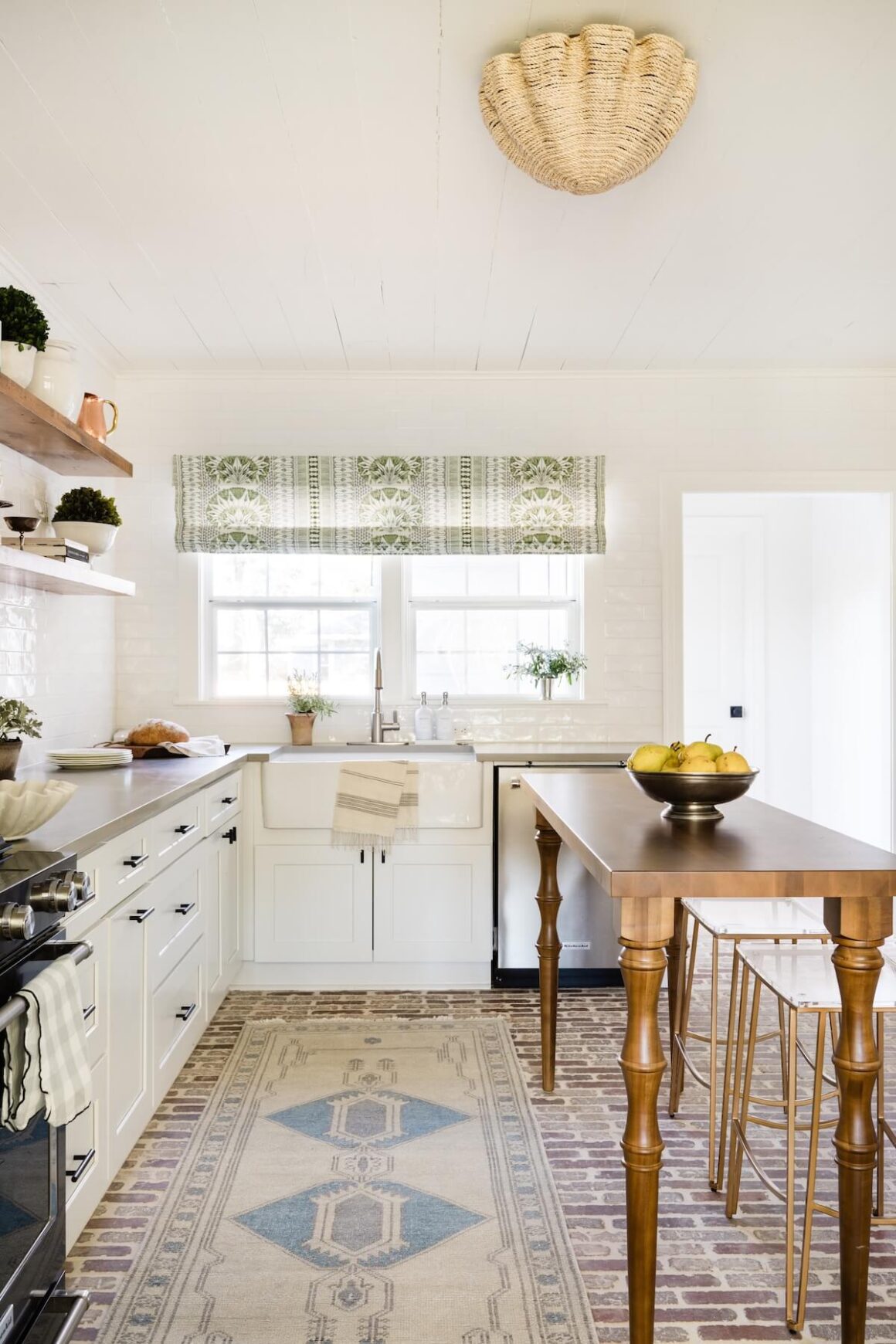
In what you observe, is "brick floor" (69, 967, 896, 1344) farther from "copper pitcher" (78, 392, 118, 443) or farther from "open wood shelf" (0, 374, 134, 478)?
"copper pitcher" (78, 392, 118, 443)

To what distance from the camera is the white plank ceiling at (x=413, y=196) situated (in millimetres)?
2148

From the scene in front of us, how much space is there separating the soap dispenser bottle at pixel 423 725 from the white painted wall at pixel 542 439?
24 centimetres

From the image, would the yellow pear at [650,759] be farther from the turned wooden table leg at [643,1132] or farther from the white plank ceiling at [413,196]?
the white plank ceiling at [413,196]

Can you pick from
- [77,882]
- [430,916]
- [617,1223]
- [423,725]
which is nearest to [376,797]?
[430,916]

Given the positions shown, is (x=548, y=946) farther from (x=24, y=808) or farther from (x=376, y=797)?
(x=24, y=808)

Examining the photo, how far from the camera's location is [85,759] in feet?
11.0

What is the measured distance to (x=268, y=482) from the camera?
452cm

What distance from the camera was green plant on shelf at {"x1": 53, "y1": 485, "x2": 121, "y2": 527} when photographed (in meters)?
3.52

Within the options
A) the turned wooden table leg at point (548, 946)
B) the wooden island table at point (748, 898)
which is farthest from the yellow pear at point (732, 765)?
the turned wooden table leg at point (548, 946)

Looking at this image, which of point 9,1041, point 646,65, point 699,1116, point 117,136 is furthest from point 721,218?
point 9,1041

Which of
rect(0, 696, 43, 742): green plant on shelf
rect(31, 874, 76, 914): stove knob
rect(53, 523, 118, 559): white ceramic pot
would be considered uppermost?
rect(53, 523, 118, 559): white ceramic pot

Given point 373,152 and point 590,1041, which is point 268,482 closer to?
point 373,152

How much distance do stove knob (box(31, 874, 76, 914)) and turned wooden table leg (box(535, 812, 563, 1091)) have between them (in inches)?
64.3

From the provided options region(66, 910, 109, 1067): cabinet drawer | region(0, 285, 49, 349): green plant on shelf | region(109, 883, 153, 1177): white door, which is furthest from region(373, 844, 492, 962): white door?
region(0, 285, 49, 349): green plant on shelf
